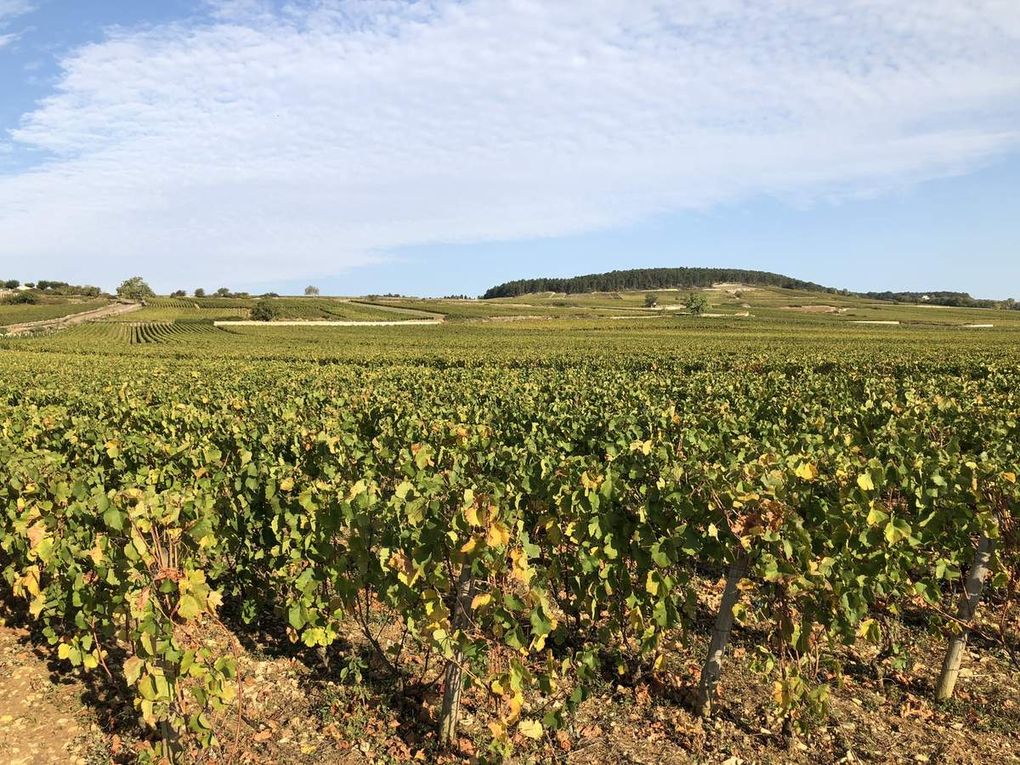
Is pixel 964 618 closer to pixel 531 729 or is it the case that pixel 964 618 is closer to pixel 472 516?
pixel 531 729

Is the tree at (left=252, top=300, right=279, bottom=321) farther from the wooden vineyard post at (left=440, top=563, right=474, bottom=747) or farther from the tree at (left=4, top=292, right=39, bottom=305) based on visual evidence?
the wooden vineyard post at (left=440, top=563, right=474, bottom=747)

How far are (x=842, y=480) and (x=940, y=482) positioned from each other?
0.91m

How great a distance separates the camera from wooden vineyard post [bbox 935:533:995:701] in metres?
5.19

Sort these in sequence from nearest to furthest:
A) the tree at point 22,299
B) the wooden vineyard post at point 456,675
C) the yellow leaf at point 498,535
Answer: the yellow leaf at point 498,535
the wooden vineyard post at point 456,675
the tree at point 22,299

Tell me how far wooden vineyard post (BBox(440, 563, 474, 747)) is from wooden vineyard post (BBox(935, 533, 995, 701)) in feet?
13.9

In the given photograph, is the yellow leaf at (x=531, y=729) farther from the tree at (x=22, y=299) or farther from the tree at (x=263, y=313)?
the tree at (x=22, y=299)

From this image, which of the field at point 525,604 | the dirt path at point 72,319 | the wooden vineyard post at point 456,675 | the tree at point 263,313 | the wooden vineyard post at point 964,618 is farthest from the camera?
the tree at point 263,313

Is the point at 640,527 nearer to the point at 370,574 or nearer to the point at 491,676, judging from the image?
the point at 491,676

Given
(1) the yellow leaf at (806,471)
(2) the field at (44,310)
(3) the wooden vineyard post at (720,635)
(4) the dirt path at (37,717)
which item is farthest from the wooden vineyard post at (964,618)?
(2) the field at (44,310)

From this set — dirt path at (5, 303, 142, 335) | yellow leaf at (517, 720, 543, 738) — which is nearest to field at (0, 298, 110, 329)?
dirt path at (5, 303, 142, 335)

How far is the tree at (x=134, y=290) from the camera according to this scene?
184250mm

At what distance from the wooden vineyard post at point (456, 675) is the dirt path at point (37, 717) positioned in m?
2.77

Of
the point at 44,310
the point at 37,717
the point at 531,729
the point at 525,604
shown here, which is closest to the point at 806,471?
the point at 525,604

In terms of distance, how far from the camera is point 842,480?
4961 millimetres
